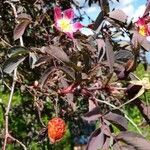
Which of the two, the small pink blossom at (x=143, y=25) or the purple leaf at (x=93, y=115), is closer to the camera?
the purple leaf at (x=93, y=115)

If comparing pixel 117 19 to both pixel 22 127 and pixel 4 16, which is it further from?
pixel 22 127

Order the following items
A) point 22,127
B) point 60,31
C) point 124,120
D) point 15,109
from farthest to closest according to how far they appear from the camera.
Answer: point 22,127 → point 15,109 → point 60,31 → point 124,120

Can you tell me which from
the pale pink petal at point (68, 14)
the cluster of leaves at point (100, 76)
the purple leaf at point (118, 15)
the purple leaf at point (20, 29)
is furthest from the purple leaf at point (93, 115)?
the pale pink petal at point (68, 14)

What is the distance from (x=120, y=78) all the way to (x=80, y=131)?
296 cm

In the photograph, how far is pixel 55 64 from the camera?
3.67 feet

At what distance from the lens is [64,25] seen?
57.9 inches

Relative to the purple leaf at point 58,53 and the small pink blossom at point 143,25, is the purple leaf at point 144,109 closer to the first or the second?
the purple leaf at point 58,53

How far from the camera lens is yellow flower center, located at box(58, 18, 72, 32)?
4.62ft

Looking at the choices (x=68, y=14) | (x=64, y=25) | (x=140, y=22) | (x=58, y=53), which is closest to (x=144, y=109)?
(x=58, y=53)

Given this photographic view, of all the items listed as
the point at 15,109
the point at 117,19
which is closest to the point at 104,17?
the point at 117,19

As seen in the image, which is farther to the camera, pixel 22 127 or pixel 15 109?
pixel 22 127

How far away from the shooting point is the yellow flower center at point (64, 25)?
141 centimetres

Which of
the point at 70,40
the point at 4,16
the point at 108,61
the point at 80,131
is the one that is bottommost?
the point at 80,131

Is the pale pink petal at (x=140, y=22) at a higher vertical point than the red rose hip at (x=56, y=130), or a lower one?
higher
